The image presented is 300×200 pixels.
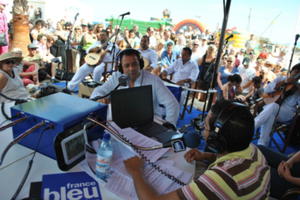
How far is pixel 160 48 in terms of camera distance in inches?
274

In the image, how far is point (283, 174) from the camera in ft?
4.95

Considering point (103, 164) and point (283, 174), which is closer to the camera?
point (103, 164)

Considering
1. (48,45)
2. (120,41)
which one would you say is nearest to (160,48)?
(120,41)

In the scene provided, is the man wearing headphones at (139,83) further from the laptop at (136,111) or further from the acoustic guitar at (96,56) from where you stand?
the acoustic guitar at (96,56)

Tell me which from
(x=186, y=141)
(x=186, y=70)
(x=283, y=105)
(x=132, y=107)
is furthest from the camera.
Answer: (x=186, y=70)

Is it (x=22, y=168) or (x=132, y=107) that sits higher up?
(x=132, y=107)

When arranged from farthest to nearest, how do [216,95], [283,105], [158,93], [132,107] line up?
1. [216,95]
2. [283,105]
3. [158,93]
4. [132,107]

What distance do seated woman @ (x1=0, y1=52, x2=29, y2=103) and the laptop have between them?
130 centimetres

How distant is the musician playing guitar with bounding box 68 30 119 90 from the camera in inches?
190

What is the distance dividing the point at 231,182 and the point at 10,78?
2.39m

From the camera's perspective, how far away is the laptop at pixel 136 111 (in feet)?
4.61

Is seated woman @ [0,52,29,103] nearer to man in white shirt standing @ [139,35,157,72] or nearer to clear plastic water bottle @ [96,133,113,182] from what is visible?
clear plastic water bottle @ [96,133,113,182]

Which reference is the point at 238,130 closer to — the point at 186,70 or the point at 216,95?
the point at 186,70

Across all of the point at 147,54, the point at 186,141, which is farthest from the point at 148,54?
the point at 186,141
